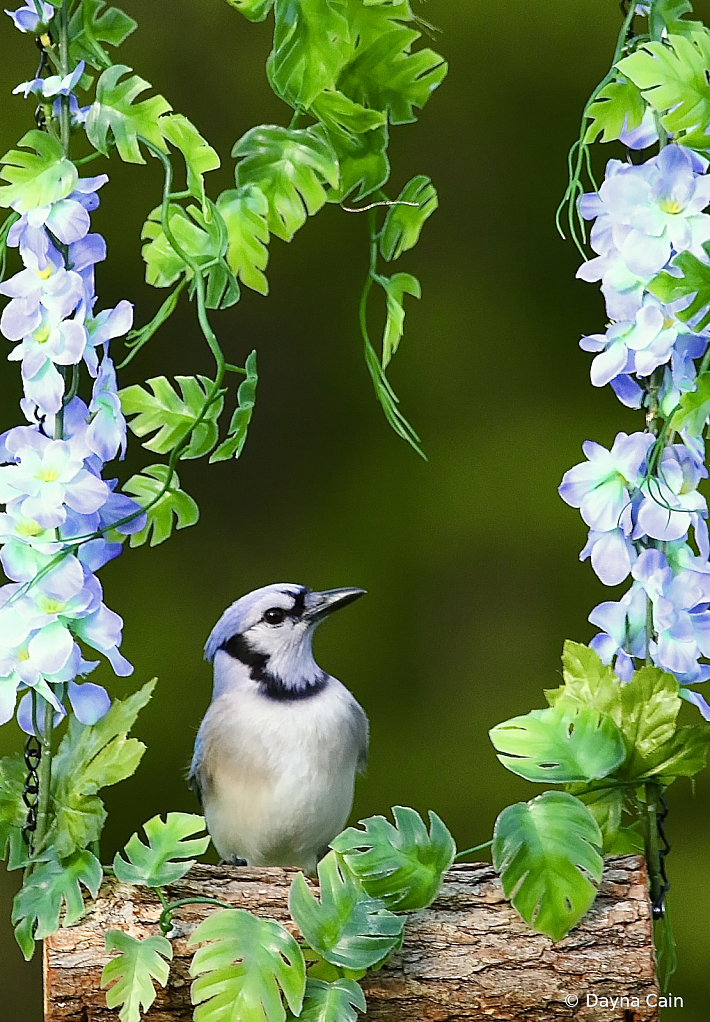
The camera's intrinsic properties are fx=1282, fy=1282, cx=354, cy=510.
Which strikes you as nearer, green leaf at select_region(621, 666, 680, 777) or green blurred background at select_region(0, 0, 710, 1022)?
green leaf at select_region(621, 666, 680, 777)

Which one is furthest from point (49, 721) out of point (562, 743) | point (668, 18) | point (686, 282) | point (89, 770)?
point (668, 18)

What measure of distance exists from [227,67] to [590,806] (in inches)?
44.4

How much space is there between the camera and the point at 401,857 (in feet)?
1.95

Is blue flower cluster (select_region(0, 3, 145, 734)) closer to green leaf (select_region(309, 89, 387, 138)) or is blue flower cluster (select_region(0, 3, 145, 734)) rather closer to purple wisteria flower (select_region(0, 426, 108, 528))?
purple wisteria flower (select_region(0, 426, 108, 528))

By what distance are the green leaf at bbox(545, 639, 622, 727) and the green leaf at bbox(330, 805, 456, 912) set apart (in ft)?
0.33

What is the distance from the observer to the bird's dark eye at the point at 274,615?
75cm

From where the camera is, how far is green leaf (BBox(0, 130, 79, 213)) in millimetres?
582

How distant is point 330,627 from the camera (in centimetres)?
158

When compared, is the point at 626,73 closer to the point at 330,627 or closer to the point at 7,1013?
the point at 330,627

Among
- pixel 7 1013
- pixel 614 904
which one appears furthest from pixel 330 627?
pixel 614 904

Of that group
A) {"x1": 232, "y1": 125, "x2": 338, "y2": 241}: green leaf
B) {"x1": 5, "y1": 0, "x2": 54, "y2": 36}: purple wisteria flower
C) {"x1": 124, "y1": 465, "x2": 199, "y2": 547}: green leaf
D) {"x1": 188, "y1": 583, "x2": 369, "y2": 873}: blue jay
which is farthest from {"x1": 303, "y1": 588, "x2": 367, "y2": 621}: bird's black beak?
{"x1": 5, "y1": 0, "x2": 54, "y2": 36}: purple wisteria flower

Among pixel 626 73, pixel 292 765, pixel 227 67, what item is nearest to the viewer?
pixel 626 73

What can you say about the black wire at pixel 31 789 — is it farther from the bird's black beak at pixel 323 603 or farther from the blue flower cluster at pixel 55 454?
the bird's black beak at pixel 323 603

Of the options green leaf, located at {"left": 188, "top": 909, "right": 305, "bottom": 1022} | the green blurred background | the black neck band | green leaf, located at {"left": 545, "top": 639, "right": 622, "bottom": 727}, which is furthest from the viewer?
the green blurred background
